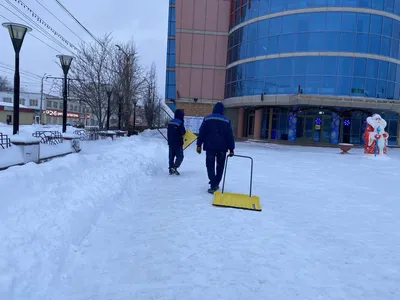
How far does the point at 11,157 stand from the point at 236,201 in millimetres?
5504

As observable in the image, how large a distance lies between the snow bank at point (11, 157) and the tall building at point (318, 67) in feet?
78.6

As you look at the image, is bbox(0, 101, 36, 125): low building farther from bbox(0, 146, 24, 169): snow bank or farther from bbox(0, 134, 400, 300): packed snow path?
bbox(0, 134, 400, 300): packed snow path

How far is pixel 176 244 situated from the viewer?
3.82 metres

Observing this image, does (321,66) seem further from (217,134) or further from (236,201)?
(236,201)

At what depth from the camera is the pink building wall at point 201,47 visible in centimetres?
3800

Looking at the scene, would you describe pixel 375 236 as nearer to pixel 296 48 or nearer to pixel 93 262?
pixel 93 262

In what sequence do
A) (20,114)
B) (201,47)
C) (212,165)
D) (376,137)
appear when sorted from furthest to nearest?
(20,114)
(201,47)
(376,137)
(212,165)

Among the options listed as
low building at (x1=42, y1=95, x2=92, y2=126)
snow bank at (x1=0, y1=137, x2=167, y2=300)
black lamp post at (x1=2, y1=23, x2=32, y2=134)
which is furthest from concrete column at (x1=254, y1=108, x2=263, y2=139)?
low building at (x1=42, y1=95, x2=92, y2=126)

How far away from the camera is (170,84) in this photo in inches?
1660

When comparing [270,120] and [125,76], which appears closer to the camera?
[125,76]

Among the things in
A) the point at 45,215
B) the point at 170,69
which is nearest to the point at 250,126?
the point at 170,69

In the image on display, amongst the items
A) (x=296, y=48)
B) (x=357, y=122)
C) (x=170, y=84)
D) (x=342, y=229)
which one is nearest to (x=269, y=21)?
(x=296, y=48)

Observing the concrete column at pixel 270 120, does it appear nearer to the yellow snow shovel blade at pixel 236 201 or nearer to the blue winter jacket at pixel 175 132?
the blue winter jacket at pixel 175 132

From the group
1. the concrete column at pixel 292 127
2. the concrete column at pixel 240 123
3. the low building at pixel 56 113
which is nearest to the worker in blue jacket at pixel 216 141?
the concrete column at pixel 292 127
